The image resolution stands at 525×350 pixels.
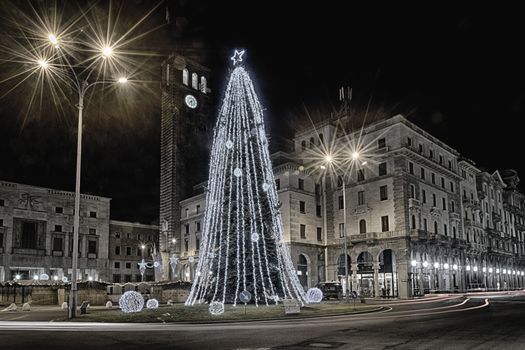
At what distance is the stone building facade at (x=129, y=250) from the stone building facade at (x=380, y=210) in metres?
24.7

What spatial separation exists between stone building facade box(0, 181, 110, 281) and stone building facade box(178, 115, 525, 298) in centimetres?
2382

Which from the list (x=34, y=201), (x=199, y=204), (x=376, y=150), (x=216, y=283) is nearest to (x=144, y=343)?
(x=216, y=283)

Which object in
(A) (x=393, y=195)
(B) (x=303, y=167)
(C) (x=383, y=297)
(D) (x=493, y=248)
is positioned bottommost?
(C) (x=383, y=297)

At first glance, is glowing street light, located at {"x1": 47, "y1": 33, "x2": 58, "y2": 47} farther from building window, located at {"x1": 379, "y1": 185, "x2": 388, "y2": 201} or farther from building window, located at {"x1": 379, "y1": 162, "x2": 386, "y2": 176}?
building window, located at {"x1": 379, "y1": 162, "x2": 386, "y2": 176}

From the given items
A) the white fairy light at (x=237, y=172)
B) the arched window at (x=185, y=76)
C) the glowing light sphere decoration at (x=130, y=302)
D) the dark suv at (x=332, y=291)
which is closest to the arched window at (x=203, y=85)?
the arched window at (x=185, y=76)

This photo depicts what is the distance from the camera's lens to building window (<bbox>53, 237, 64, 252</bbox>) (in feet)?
258

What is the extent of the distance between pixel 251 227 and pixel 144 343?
1783 centimetres

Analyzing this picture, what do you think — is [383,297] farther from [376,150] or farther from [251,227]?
[251,227]

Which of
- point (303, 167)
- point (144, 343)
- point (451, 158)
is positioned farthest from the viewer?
point (451, 158)

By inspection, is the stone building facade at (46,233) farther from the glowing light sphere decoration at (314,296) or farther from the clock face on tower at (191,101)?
the glowing light sphere decoration at (314,296)

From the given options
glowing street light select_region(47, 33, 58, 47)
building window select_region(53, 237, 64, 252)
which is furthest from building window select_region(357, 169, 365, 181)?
building window select_region(53, 237, 64, 252)

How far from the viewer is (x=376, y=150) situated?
2303 inches

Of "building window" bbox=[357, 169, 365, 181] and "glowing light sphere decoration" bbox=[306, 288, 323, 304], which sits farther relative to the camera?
"building window" bbox=[357, 169, 365, 181]


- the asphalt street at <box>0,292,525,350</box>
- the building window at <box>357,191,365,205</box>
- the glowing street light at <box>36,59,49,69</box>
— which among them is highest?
the glowing street light at <box>36,59,49,69</box>
